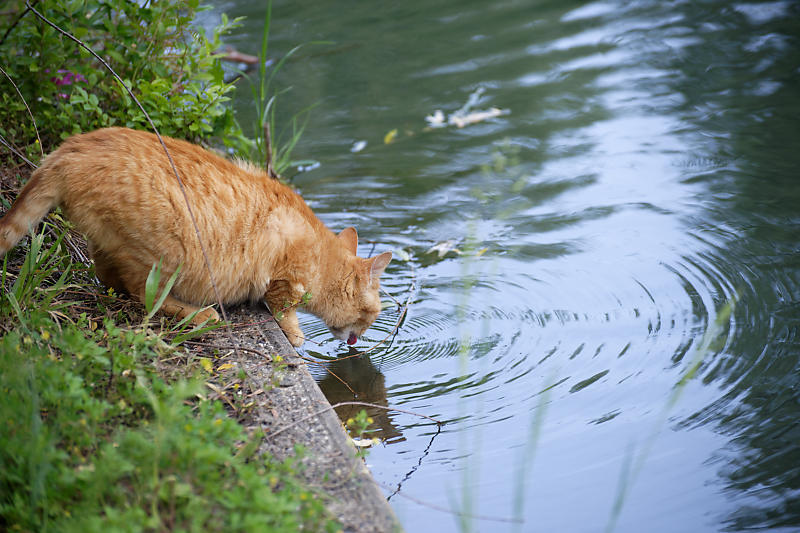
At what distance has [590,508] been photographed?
2.82 m

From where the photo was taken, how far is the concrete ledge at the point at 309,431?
2.34 meters

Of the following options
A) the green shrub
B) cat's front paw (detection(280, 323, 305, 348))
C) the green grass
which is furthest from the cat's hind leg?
the green shrub

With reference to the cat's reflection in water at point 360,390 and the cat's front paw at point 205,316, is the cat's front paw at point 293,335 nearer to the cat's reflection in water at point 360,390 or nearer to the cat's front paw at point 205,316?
the cat's reflection in water at point 360,390

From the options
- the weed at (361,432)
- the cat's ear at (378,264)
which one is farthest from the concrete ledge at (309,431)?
the cat's ear at (378,264)

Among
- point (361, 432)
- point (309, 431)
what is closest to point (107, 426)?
point (309, 431)

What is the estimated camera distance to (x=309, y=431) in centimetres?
276

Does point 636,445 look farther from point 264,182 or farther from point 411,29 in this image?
point 411,29

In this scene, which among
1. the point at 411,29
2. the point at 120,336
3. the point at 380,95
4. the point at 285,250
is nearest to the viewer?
the point at 120,336

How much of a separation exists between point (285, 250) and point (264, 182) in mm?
369

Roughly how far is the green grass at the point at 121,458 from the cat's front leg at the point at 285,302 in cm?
109

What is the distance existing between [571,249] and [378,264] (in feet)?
4.94

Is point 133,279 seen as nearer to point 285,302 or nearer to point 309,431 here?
point 285,302

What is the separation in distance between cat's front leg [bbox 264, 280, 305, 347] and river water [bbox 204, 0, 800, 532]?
0.87 ft

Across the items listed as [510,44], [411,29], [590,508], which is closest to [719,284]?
[590,508]
